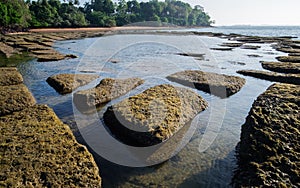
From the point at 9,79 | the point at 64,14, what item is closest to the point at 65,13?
the point at 64,14

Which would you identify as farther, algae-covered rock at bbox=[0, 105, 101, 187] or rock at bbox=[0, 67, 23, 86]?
rock at bbox=[0, 67, 23, 86]

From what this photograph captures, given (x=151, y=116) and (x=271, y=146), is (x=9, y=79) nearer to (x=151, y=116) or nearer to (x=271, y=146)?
(x=151, y=116)

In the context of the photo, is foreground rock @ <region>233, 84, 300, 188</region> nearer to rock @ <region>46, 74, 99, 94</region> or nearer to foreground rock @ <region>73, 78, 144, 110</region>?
foreground rock @ <region>73, 78, 144, 110</region>

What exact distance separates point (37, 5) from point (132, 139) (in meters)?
104

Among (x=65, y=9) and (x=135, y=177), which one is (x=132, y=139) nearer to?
(x=135, y=177)

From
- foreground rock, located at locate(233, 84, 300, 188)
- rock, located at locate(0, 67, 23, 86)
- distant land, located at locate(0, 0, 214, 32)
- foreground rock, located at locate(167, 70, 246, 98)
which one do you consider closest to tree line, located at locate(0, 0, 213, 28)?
distant land, located at locate(0, 0, 214, 32)

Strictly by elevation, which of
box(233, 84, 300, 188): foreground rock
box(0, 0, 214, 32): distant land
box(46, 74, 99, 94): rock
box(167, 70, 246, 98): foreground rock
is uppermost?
box(0, 0, 214, 32): distant land

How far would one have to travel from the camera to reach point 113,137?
9523 mm

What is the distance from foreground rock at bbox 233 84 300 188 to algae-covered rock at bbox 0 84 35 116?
9891mm

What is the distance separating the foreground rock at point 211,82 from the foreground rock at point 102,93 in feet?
12.2

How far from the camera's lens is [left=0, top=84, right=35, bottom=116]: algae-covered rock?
1087 centimetres

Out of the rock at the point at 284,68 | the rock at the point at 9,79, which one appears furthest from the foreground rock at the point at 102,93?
the rock at the point at 284,68

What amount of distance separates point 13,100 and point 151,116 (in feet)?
23.4

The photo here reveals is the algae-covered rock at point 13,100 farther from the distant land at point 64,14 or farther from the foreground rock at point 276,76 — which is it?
the distant land at point 64,14
